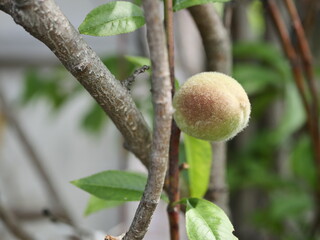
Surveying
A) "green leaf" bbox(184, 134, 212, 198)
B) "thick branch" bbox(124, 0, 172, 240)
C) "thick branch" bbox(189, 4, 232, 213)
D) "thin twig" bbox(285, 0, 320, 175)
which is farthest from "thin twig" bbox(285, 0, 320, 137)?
"thick branch" bbox(124, 0, 172, 240)

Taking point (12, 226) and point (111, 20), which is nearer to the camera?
point (111, 20)

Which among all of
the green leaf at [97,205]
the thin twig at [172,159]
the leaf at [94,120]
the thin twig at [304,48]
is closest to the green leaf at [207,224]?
the thin twig at [172,159]

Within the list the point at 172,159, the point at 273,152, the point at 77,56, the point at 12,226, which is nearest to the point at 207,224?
the point at 172,159

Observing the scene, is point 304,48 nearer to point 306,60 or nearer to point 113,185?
point 306,60

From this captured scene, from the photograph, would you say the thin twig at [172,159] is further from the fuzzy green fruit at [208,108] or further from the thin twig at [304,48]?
the thin twig at [304,48]

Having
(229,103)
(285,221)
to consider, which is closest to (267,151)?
(285,221)

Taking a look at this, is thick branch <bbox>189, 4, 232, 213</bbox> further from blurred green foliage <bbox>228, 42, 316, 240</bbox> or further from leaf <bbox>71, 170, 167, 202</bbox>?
blurred green foliage <bbox>228, 42, 316, 240</bbox>

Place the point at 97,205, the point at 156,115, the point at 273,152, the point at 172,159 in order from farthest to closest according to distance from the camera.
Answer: the point at 273,152 < the point at 97,205 < the point at 172,159 < the point at 156,115

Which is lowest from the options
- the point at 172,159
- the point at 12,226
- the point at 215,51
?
the point at 12,226

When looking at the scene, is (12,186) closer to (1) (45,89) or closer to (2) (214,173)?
(1) (45,89)
